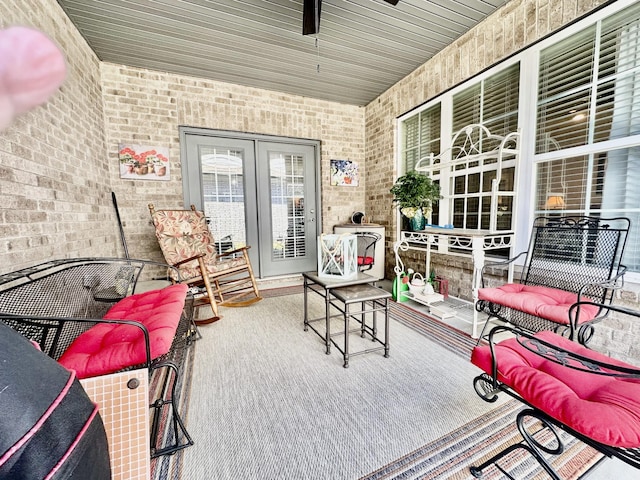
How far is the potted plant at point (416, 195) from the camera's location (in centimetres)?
255

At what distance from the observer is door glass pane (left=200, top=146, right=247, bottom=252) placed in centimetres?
353

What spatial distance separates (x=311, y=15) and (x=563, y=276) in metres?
2.52

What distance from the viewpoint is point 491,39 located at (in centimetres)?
244

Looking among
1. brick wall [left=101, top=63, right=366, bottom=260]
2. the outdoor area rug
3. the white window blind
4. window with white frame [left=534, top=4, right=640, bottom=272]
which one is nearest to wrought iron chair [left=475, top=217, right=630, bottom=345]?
window with white frame [left=534, top=4, right=640, bottom=272]

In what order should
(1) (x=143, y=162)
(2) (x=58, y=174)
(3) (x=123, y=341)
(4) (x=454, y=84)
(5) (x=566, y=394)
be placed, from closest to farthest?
(5) (x=566, y=394) < (3) (x=123, y=341) < (2) (x=58, y=174) < (4) (x=454, y=84) < (1) (x=143, y=162)

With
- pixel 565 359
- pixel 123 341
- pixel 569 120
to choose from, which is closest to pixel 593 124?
pixel 569 120

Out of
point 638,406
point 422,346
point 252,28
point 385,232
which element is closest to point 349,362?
point 422,346

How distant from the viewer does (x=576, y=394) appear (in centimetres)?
92

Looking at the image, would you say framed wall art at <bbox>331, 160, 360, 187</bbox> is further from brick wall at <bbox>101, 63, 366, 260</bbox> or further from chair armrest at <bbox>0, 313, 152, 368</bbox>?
chair armrest at <bbox>0, 313, 152, 368</bbox>

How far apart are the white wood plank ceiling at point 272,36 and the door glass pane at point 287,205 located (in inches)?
41.1

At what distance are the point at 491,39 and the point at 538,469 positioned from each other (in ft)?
10.2

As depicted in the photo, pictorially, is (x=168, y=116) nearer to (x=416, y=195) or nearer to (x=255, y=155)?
(x=255, y=155)

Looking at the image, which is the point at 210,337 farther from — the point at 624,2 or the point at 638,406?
the point at 624,2

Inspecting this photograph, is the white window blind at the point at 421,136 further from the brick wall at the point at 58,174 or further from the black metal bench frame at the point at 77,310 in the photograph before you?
the brick wall at the point at 58,174
